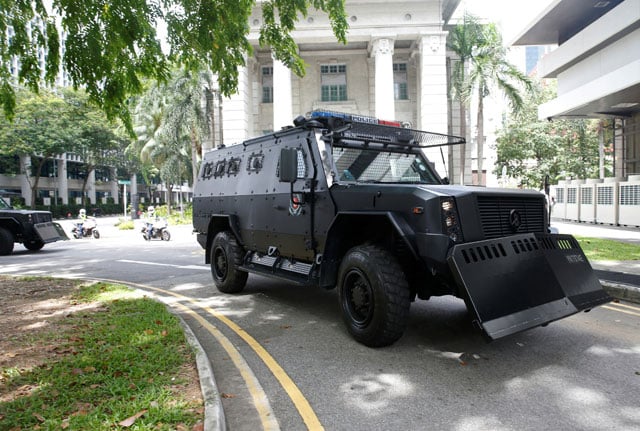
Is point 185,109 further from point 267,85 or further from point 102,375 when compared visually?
point 102,375

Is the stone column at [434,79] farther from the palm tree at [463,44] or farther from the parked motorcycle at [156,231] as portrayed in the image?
the parked motorcycle at [156,231]

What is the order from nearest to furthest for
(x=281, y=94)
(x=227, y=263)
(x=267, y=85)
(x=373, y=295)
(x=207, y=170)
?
1. (x=373, y=295)
2. (x=227, y=263)
3. (x=207, y=170)
4. (x=281, y=94)
5. (x=267, y=85)

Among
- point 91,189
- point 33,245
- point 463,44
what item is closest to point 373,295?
point 33,245

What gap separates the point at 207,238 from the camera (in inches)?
344

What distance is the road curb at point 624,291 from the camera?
280 inches

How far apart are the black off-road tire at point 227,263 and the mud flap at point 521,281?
4.48 m

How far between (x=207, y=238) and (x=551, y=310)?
20.0 ft

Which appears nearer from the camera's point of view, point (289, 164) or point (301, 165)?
point (289, 164)

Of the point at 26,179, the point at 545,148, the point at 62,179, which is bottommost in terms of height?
the point at 26,179

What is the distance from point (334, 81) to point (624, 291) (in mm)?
29609

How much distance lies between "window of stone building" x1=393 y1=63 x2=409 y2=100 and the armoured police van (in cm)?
2877

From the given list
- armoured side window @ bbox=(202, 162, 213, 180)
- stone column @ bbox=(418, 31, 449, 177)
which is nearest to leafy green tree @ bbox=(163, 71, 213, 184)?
stone column @ bbox=(418, 31, 449, 177)

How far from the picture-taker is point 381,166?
6273mm

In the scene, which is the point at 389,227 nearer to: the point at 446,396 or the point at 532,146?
the point at 446,396
